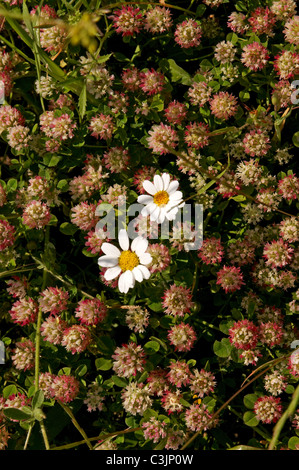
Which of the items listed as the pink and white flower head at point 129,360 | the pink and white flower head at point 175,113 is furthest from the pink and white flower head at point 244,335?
the pink and white flower head at point 175,113

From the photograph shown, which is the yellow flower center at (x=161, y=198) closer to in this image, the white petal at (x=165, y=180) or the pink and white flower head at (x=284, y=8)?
the white petal at (x=165, y=180)

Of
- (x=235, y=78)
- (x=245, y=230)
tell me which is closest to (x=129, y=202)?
(x=245, y=230)

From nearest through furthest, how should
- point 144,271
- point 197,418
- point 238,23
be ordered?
point 144,271 < point 197,418 < point 238,23

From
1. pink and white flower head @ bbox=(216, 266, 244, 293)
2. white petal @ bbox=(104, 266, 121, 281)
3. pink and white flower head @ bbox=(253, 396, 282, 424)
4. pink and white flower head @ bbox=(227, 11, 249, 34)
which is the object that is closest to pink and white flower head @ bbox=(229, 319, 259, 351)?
pink and white flower head @ bbox=(216, 266, 244, 293)

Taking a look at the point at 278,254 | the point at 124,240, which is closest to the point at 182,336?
the point at 124,240

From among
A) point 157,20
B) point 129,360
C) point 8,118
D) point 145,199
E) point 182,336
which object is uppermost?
point 157,20

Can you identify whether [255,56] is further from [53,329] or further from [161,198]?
[53,329]
